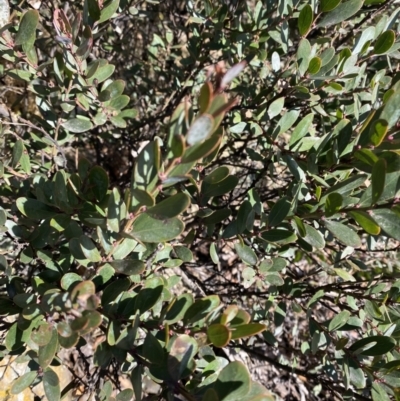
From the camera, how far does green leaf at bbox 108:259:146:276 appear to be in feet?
2.75

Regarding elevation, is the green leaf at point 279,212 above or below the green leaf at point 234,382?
below

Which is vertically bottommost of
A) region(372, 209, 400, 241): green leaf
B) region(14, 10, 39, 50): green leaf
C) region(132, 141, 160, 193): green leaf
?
region(372, 209, 400, 241): green leaf

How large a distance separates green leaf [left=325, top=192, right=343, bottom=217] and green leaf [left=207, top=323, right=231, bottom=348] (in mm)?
335

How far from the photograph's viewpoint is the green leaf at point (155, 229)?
754 mm

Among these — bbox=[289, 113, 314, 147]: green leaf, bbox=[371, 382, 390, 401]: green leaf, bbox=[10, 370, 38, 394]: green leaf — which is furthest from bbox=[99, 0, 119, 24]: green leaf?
bbox=[371, 382, 390, 401]: green leaf

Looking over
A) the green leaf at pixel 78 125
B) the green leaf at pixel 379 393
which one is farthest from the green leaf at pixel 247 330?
the green leaf at pixel 78 125

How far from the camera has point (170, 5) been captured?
2.24 m

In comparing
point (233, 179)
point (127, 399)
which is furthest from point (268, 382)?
point (233, 179)

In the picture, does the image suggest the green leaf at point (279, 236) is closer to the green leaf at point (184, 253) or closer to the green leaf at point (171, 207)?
the green leaf at point (184, 253)

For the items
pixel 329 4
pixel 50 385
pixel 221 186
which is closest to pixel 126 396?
pixel 50 385

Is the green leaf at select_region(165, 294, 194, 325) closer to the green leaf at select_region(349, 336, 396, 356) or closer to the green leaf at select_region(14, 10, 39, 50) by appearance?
the green leaf at select_region(349, 336, 396, 356)

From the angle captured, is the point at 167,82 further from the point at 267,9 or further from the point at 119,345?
the point at 119,345

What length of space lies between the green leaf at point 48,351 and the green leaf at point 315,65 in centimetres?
84

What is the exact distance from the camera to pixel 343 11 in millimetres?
1124
